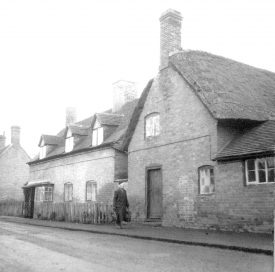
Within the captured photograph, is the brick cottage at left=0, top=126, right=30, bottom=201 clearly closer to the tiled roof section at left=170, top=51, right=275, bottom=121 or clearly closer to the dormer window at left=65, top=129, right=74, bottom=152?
the dormer window at left=65, top=129, right=74, bottom=152

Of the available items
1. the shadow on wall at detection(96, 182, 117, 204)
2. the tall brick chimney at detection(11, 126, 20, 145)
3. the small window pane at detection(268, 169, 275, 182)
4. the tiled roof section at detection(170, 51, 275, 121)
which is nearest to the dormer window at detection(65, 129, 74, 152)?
the shadow on wall at detection(96, 182, 117, 204)

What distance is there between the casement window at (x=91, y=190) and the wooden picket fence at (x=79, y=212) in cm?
174

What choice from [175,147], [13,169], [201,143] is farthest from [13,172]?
[201,143]

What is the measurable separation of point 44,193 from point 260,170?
19.8 metres

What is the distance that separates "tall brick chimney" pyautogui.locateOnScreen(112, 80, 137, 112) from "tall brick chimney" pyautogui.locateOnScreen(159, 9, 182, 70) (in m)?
9.27

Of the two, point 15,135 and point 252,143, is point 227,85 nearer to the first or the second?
point 252,143

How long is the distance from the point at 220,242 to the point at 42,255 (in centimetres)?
470

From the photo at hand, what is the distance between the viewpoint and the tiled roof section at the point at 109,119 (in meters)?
24.3

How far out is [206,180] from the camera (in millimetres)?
15711

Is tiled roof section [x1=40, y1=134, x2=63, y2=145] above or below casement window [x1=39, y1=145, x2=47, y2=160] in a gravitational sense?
above

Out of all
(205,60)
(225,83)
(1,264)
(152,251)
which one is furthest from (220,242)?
(205,60)

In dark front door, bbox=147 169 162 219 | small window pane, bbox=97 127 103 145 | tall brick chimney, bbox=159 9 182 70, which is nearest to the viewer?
dark front door, bbox=147 169 162 219

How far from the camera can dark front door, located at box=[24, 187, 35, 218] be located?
27.6 m

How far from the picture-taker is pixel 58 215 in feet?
76.2
